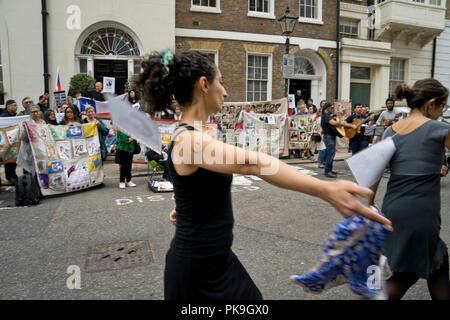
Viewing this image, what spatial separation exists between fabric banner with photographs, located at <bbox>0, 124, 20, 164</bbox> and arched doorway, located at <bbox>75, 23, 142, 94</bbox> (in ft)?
21.9

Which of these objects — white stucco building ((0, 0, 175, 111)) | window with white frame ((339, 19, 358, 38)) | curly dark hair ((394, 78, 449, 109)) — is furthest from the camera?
window with white frame ((339, 19, 358, 38))

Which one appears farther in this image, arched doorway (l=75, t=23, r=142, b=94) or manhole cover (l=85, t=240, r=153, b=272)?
arched doorway (l=75, t=23, r=142, b=94)

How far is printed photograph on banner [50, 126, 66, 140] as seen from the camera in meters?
7.01

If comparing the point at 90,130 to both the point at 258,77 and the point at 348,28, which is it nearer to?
the point at 258,77

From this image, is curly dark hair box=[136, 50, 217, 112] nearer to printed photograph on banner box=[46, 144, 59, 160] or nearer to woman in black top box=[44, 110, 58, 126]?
printed photograph on banner box=[46, 144, 59, 160]

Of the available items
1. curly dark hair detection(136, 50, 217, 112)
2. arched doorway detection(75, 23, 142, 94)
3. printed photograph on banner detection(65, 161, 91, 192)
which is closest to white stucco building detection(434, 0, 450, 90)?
arched doorway detection(75, 23, 142, 94)

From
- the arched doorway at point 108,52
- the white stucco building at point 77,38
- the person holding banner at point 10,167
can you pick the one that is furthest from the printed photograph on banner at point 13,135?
the arched doorway at point 108,52

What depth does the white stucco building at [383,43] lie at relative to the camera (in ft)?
58.6

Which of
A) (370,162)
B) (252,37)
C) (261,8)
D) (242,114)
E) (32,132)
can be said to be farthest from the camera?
(261,8)

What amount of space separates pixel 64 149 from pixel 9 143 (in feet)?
4.09

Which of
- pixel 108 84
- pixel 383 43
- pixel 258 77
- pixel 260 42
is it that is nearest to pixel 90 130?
pixel 108 84

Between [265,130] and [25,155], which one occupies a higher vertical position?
[265,130]

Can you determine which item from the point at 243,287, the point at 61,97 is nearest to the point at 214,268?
the point at 243,287

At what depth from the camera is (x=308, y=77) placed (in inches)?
696
